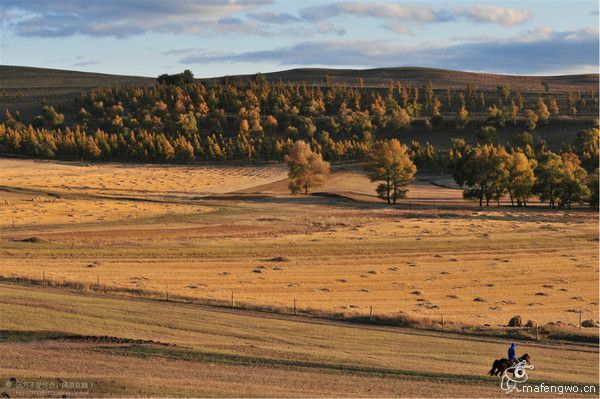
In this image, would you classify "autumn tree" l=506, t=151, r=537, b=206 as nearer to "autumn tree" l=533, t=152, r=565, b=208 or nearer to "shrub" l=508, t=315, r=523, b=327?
"autumn tree" l=533, t=152, r=565, b=208

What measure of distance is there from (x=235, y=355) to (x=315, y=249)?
40.0m

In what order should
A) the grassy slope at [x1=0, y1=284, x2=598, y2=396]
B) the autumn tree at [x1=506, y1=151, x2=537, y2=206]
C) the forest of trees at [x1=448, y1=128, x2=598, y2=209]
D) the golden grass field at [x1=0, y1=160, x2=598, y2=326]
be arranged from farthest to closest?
the forest of trees at [x1=448, y1=128, x2=598, y2=209]
the autumn tree at [x1=506, y1=151, x2=537, y2=206]
the golden grass field at [x1=0, y1=160, x2=598, y2=326]
the grassy slope at [x1=0, y1=284, x2=598, y2=396]

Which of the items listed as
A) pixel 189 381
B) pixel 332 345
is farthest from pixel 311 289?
pixel 189 381

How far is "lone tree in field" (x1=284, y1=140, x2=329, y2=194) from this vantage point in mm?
130875

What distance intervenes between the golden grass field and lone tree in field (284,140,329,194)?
3.26 meters

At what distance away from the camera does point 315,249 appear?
77.9m

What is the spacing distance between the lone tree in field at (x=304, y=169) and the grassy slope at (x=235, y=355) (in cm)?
8103

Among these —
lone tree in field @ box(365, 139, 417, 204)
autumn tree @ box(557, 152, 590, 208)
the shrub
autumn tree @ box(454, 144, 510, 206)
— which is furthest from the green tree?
the shrub

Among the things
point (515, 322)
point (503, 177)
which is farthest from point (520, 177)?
point (515, 322)

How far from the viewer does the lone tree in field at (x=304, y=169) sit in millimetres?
130875

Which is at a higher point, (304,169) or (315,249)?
(304,169)

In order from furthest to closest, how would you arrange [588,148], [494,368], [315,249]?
[588,148], [315,249], [494,368]

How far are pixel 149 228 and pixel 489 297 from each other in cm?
4182

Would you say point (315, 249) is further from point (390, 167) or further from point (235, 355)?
point (390, 167)
